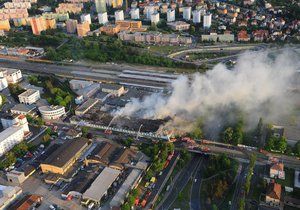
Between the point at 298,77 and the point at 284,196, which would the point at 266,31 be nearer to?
the point at 298,77

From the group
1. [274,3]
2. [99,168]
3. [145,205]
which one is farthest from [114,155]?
[274,3]

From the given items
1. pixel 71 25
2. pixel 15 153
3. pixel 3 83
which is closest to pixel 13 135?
pixel 15 153

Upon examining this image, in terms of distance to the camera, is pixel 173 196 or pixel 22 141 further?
pixel 22 141

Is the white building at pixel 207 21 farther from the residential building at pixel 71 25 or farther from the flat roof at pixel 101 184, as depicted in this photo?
the flat roof at pixel 101 184

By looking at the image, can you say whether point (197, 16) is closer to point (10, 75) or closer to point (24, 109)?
point (10, 75)

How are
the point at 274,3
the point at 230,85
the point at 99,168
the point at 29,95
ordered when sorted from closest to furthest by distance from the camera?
the point at 99,168 < the point at 230,85 < the point at 29,95 < the point at 274,3

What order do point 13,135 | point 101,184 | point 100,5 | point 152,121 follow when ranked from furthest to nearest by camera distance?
point 100,5, point 152,121, point 13,135, point 101,184
